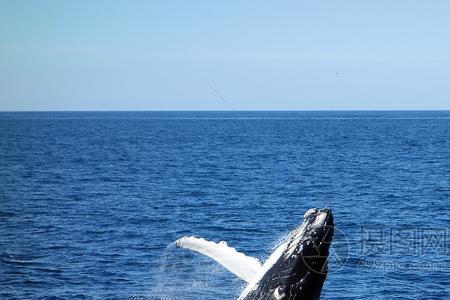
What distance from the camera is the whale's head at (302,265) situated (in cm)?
609

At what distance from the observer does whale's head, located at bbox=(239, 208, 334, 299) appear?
20.0ft

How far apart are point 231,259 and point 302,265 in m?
1.70

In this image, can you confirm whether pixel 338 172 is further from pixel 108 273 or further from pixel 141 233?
pixel 108 273

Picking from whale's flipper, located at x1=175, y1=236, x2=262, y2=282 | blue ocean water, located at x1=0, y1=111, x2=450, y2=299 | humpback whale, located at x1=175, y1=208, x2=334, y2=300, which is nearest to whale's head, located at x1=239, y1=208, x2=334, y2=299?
humpback whale, located at x1=175, y1=208, x2=334, y2=300

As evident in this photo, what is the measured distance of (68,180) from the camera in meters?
63.3

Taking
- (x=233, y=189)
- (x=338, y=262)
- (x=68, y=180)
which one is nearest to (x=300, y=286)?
(x=338, y=262)

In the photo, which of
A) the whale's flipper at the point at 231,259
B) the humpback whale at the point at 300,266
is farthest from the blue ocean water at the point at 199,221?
the humpback whale at the point at 300,266

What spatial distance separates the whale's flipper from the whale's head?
2.78ft

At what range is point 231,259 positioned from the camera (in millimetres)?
7812

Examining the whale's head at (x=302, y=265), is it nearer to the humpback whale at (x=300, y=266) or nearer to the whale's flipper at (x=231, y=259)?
the humpback whale at (x=300, y=266)

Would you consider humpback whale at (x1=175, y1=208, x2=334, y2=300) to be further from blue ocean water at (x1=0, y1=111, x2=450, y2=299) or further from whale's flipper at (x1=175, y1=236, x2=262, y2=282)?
blue ocean water at (x1=0, y1=111, x2=450, y2=299)

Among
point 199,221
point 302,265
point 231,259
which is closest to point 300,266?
point 302,265

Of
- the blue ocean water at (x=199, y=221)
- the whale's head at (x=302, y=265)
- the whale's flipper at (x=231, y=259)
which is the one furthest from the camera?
the blue ocean water at (x=199, y=221)

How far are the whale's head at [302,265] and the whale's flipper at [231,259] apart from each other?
33.3 inches
